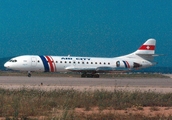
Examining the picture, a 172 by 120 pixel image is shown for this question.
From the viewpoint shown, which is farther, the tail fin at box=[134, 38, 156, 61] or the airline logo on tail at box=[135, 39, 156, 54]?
the airline logo on tail at box=[135, 39, 156, 54]

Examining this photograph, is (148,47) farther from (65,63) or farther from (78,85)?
(78,85)

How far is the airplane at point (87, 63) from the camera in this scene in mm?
48125

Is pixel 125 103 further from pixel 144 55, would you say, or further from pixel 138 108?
pixel 144 55

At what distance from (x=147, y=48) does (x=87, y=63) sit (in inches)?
423

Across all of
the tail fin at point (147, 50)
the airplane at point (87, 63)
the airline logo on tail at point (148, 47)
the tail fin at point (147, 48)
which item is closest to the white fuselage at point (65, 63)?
the airplane at point (87, 63)

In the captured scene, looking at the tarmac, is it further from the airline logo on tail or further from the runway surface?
the airline logo on tail

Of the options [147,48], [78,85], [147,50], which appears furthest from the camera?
[147,48]

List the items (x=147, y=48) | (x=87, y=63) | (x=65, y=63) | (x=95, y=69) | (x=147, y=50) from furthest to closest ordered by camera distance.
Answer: (x=147, y=48) < (x=147, y=50) < (x=87, y=63) < (x=95, y=69) < (x=65, y=63)

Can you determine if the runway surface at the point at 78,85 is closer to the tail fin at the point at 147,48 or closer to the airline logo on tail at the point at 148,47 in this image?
the tail fin at the point at 147,48

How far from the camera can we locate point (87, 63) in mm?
51906

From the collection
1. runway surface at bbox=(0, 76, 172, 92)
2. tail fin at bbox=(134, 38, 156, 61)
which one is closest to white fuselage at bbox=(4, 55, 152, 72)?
tail fin at bbox=(134, 38, 156, 61)

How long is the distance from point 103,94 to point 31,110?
7.05 m

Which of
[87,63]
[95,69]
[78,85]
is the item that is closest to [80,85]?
[78,85]

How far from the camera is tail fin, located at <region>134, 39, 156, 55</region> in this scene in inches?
Answer: 2227
